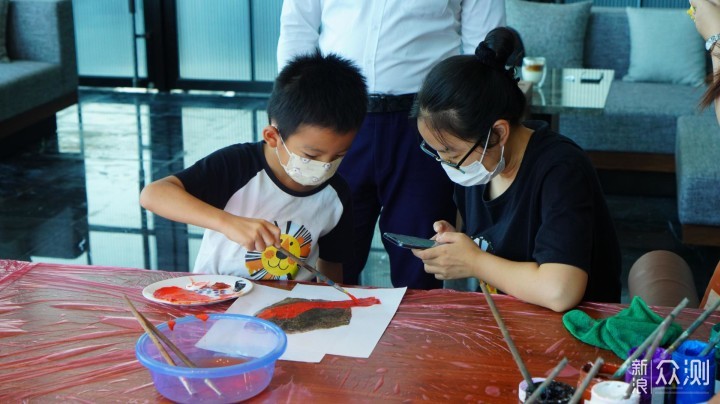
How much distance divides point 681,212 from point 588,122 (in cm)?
115

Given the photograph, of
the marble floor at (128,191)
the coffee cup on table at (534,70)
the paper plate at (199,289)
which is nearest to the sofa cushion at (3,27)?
the marble floor at (128,191)

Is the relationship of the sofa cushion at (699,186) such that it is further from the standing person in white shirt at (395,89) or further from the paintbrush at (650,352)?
the paintbrush at (650,352)

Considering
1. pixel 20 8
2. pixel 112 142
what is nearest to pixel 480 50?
pixel 112 142

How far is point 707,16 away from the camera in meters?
1.67

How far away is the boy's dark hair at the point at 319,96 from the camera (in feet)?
6.00

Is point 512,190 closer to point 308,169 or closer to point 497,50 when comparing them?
point 497,50

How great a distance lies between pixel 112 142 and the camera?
5.34 m

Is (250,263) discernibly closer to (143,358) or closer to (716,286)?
(143,358)

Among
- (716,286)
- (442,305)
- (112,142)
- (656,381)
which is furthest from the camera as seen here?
(112,142)

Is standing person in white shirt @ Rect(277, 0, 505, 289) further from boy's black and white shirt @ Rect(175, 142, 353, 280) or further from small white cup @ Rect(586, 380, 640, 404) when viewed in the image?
small white cup @ Rect(586, 380, 640, 404)

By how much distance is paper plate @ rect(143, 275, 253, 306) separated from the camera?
1.66 metres

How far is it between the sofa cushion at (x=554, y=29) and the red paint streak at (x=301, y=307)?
366 cm

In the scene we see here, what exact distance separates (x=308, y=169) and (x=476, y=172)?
34cm

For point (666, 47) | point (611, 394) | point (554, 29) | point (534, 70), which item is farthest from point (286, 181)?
point (666, 47)
